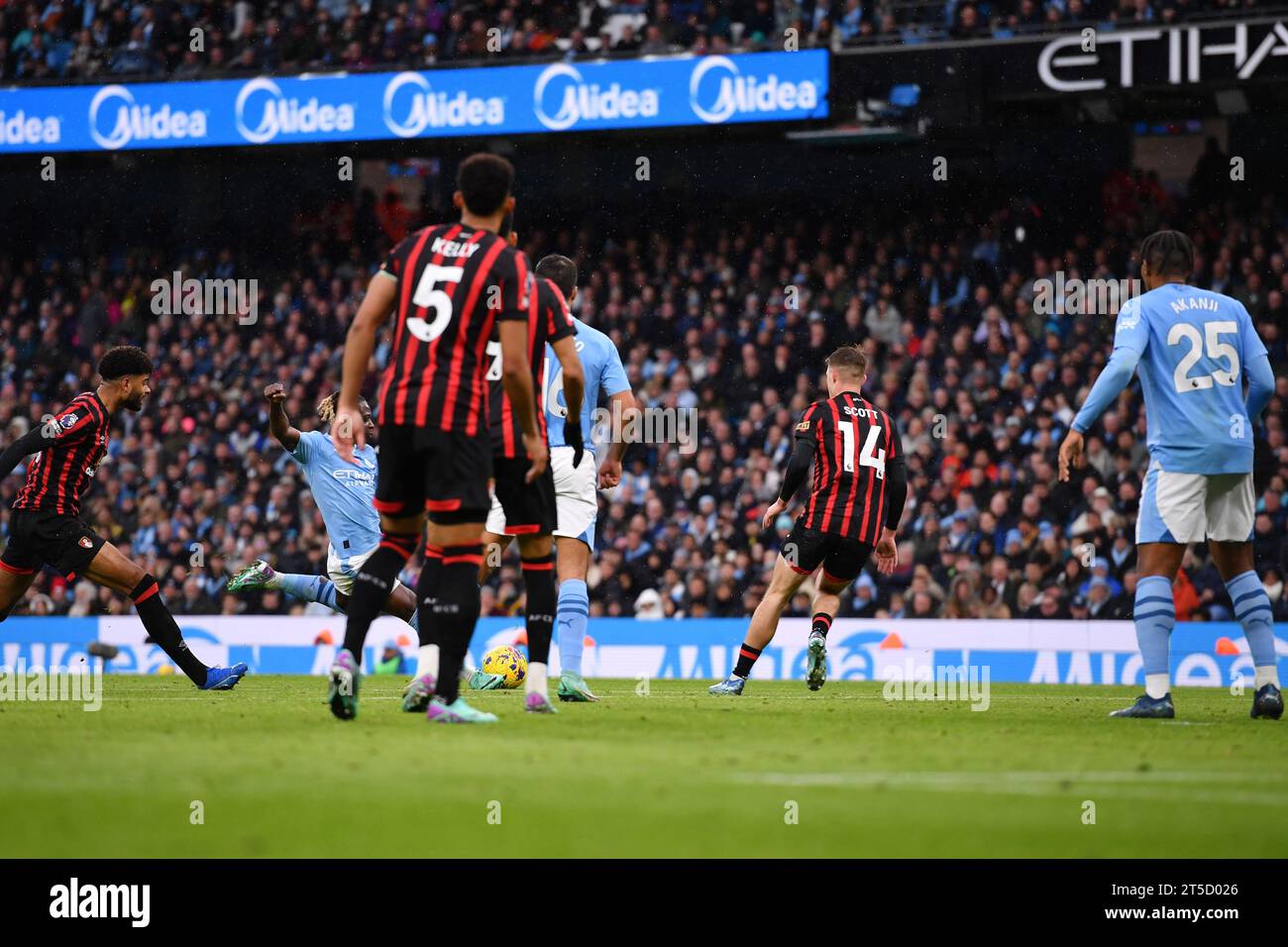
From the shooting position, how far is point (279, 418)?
910 cm

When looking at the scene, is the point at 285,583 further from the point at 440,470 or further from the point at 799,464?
the point at 440,470

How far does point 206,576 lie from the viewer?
20312 millimetres

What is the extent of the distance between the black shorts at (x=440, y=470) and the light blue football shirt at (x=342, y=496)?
4.61 metres

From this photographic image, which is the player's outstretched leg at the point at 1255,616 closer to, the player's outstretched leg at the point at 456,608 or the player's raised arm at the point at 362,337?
the player's outstretched leg at the point at 456,608

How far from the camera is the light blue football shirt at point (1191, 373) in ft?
24.3

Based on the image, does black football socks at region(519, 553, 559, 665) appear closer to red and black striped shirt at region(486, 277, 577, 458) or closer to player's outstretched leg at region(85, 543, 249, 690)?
red and black striped shirt at region(486, 277, 577, 458)

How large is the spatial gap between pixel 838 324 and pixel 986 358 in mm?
2182

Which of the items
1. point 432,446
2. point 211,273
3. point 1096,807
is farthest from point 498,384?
point 211,273

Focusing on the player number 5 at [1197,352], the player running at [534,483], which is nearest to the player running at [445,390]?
the player running at [534,483]

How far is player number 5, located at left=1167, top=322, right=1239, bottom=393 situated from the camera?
7.54 m

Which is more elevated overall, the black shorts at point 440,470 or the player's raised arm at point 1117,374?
the player's raised arm at point 1117,374
